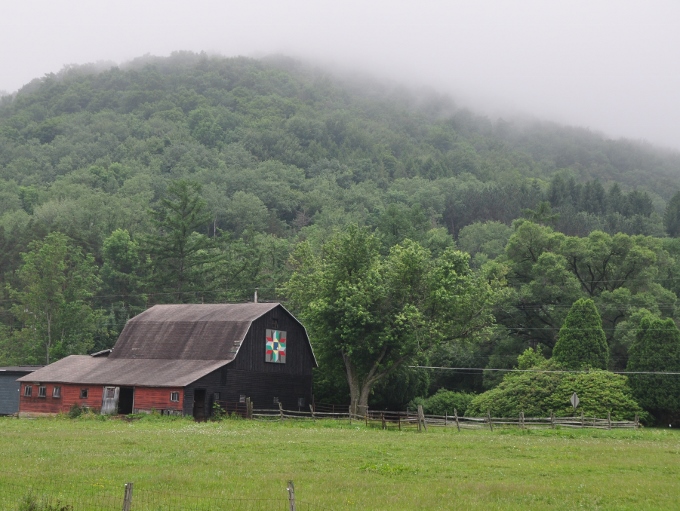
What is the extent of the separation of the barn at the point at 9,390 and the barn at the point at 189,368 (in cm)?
328

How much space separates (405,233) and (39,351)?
144 ft

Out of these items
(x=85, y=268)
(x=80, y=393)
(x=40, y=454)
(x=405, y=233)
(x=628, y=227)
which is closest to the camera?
(x=40, y=454)

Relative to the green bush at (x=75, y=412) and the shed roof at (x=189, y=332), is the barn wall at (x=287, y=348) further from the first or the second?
the green bush at (x=75, y=412)

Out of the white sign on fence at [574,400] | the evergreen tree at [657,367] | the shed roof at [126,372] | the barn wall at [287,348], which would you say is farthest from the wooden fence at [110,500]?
the evergreen tree at [657,367]

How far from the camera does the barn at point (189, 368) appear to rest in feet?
175

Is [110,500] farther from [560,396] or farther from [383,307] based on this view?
[383,307]

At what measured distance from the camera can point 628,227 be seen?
131250 mm

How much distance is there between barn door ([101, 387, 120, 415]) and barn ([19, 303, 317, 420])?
0.21 feet

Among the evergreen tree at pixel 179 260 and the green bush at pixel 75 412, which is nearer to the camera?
the green bush at pixel 75 412

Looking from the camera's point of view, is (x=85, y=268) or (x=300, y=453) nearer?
(x=300, y=453)

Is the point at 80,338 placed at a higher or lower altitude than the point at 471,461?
higher

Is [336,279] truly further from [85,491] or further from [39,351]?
[85,491]

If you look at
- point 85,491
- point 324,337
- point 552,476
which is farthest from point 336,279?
point 85,491

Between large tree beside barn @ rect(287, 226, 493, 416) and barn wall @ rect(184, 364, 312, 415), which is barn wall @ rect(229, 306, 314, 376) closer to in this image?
barn wall @ rect(184, 364, 312, 415)
